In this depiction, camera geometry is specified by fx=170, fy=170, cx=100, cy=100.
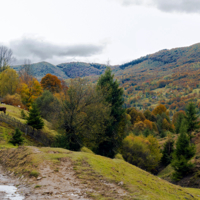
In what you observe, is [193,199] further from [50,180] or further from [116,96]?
[116,96]

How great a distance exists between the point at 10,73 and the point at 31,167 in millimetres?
52143

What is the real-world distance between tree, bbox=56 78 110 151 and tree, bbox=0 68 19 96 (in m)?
35.6

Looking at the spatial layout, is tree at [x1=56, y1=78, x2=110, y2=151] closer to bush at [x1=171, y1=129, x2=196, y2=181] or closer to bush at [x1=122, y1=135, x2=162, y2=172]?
bush at [x1=171, y1=129, x2=196, y2=181]

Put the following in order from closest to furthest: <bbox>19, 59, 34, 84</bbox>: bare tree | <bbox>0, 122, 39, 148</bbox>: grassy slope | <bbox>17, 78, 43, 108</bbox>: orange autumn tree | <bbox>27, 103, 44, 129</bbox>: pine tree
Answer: <bbox>0, 122, 39, 148</bbox>: grassy slope < <bbox>27, 103, 44, 129</bbox>: pine tree < <bbox>17, 78, 43, 108</bbox>: orange autumn tree < <bbox>19, 59, 34, 84</bbox>: bare tree

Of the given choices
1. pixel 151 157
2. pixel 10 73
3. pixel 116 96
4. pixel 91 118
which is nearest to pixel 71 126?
pixel 91 118

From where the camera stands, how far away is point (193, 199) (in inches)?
477

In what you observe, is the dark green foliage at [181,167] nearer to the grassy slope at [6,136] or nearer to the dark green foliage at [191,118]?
the dark green foliage at [191,118]

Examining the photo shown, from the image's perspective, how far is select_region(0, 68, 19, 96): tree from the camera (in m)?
53.6

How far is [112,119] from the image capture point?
29734 mm

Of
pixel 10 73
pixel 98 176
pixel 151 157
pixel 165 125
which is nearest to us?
pixel 98 176

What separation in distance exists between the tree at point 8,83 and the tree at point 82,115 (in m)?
35.6

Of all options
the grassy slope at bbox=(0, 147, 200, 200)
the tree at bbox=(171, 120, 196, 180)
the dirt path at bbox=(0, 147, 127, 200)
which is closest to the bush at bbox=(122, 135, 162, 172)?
the tree at bbox=(171, 120, 196, 180)

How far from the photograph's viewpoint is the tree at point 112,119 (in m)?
30.0

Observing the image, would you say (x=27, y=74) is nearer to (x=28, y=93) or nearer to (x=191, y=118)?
(x=28, y=93)
